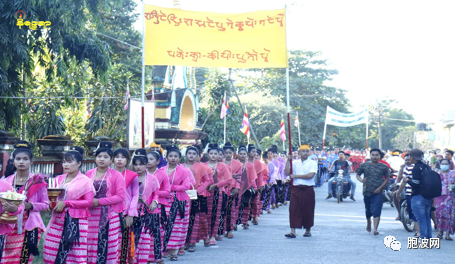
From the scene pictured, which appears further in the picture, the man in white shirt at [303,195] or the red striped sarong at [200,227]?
the man in white shirt at [303,195]

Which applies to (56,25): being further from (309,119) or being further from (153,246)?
(309,119)

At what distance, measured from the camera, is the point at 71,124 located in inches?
876

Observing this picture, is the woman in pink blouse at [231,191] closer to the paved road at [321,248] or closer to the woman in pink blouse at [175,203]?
the paved road at [321,248]

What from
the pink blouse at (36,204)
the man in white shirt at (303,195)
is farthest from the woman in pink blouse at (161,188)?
the man in white shirt at (303,195)

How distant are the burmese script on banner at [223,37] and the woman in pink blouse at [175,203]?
3185 mm

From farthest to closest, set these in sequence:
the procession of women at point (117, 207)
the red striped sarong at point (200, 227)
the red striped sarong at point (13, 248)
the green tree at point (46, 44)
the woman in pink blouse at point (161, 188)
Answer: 1. the green tree at point (46, 44)
2. the red striped sarong at point (200, 227)
3. the woman in pink blouse at point (161, 188)
4. the procession of women at point (117, 207)
5. the red striped sarong at point (13, 248)

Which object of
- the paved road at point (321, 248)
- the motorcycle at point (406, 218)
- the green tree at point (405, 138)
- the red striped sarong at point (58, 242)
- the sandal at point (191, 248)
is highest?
the green tree at point (405, 138)

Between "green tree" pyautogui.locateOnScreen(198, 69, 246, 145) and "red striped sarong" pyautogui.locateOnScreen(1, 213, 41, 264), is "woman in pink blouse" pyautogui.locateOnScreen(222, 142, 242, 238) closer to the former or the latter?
"red striped sarong" pyautogui.locateOnScreen(1, 213, 41, 264)

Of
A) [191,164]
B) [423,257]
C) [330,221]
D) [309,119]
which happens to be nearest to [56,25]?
[191,164]

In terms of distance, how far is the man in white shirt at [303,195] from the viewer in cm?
1155

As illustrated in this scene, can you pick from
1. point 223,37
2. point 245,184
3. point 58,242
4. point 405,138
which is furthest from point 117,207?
point 405,138

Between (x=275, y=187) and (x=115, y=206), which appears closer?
(x=115, y=206)

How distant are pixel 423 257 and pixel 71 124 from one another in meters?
15.4

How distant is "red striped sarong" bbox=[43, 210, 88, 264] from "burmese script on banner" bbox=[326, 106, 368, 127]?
3422cm
